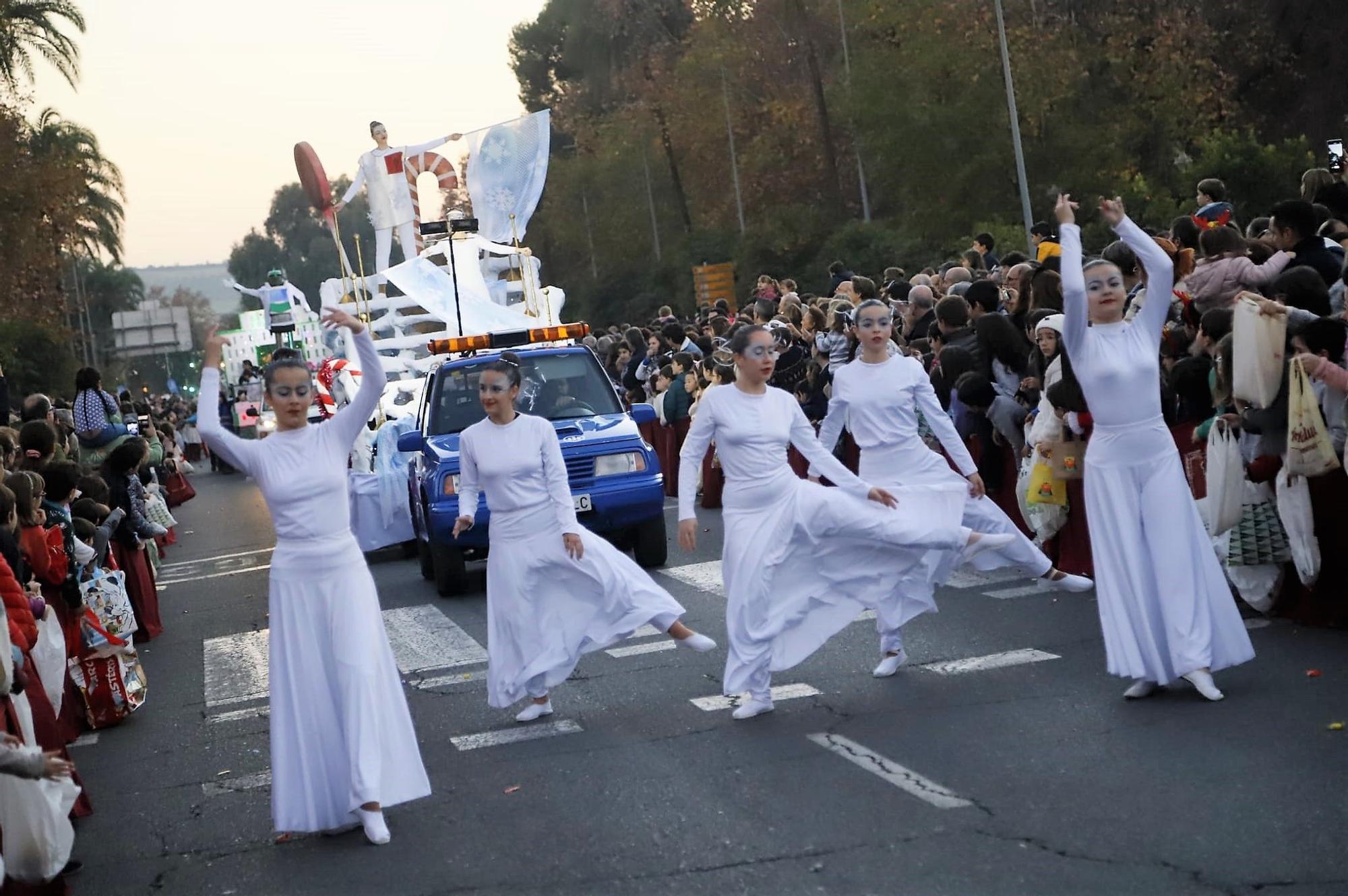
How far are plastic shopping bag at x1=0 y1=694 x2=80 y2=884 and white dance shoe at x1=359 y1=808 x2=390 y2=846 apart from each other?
1.20m

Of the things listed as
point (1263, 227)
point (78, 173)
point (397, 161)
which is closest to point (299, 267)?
point (78, 173)

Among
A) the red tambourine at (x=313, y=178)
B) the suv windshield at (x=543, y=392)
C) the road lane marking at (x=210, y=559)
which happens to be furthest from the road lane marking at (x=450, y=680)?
the red tambourine at (x=313, y=178)

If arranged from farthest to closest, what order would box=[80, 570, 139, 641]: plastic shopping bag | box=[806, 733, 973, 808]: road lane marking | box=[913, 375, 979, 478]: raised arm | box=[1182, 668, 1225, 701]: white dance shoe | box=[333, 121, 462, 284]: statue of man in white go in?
box=[333, 121, 462, 284]: statue of man in white → box=[80, 570, 139, 641]: plastic shopping bag → box=[913, 375, 979, 478]: raised arm → box=[1182, 668, 1225, 701]: white dance shoe → box=[806, 733, 973, 808]: road lane marking

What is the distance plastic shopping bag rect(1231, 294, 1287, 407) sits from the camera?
924 cm

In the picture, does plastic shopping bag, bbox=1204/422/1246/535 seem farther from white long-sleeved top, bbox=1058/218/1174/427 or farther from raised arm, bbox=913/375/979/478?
white long-sleeved top, bbox=1058/218/1174/427

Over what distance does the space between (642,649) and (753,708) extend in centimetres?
246

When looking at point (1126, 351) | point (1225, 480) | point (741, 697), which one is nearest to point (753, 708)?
point (741, 697)

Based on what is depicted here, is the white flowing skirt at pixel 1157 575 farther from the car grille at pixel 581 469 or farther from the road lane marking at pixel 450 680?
the car grille at pixel 581 469

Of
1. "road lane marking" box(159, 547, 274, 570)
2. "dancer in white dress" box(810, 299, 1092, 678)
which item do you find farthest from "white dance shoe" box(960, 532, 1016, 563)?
"road lane marking" box(159, 547, 274, 570)

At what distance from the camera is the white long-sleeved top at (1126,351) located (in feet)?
27.1

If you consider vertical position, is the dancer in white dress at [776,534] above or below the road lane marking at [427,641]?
above

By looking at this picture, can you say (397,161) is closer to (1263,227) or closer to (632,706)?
(1263,227)

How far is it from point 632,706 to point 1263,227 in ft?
24.2

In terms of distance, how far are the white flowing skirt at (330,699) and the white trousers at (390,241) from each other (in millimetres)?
18257
